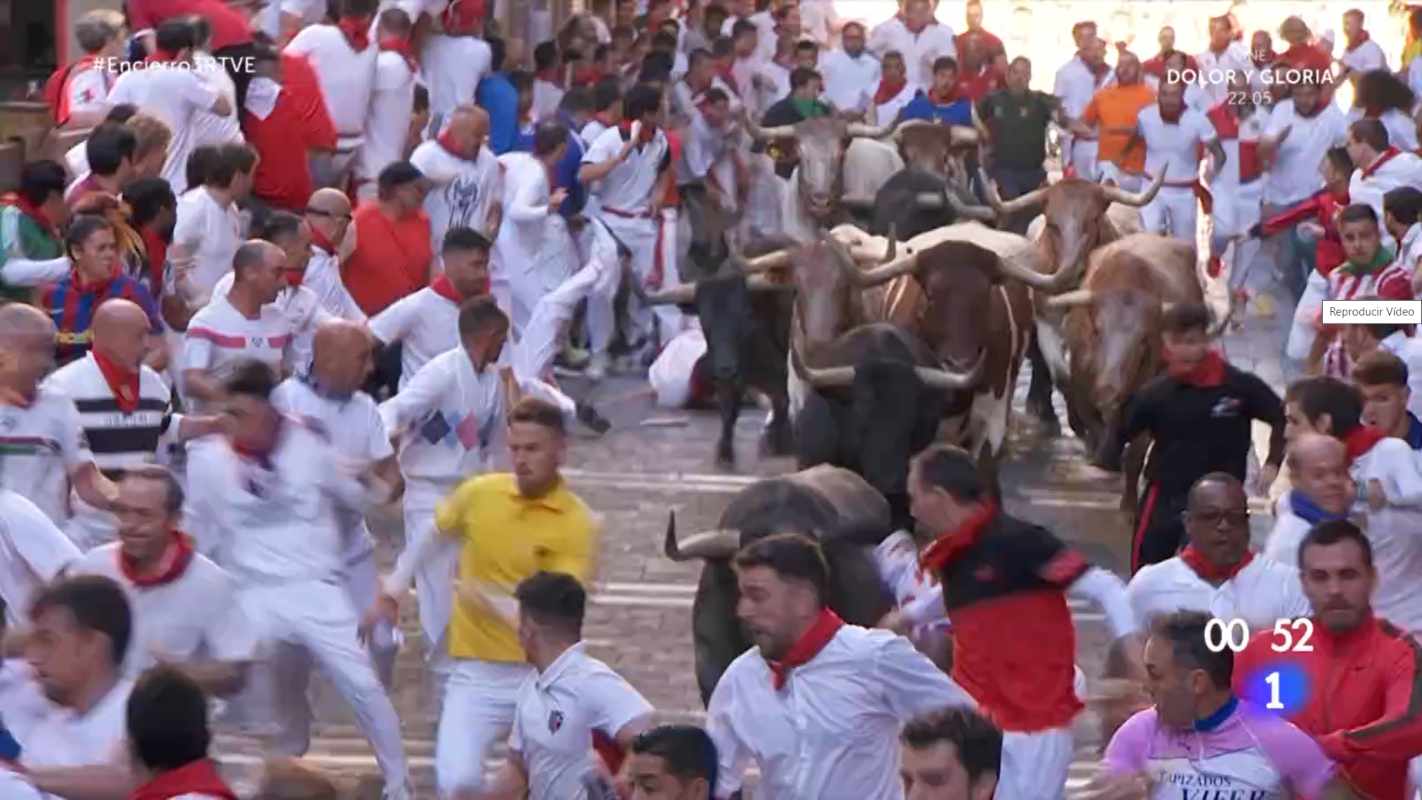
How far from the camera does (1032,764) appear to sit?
31.1ft

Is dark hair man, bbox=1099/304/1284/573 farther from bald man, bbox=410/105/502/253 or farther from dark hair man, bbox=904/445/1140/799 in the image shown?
bald man, bbox=410/105/502/253

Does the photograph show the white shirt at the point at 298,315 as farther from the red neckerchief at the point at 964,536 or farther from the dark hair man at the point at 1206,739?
the dark hair man at the point at 1206,739

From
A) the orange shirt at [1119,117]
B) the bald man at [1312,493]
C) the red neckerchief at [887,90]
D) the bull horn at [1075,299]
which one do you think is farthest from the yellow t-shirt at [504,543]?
the red neckerchief at [887,90]

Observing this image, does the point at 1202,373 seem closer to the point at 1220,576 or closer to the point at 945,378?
the point at 945,378

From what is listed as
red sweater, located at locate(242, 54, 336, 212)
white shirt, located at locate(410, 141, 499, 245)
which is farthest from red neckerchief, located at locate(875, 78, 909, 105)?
white shirt, located at locate(410, 141, 499, 245)

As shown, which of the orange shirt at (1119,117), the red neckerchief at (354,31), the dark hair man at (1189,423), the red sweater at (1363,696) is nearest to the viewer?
the red sweater at (1363,696)

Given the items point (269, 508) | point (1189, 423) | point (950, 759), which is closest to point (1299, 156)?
point (1189, 423)

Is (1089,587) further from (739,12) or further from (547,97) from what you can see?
(739,12)

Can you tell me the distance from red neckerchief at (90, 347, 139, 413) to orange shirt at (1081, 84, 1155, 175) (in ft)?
46.2

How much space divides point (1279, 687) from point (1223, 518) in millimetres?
1077

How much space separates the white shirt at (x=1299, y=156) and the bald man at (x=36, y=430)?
14.9 m

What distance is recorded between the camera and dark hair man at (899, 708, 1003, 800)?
291 inches

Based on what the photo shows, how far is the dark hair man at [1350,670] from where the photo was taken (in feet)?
27.6

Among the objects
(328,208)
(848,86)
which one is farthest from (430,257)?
(848,86)
